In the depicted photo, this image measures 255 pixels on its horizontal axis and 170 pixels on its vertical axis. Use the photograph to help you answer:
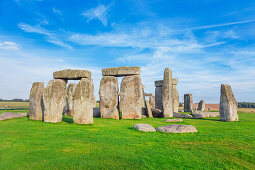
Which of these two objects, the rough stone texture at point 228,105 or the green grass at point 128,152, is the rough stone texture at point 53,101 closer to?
the green grass at point 128,152

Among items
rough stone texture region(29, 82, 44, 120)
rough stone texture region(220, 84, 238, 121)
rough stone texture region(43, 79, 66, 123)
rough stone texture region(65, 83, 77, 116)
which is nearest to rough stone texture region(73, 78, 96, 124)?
rough stone texture region(43, 79, 66, 123)

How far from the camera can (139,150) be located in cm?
502

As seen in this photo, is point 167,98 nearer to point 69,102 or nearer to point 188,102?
point 188,102

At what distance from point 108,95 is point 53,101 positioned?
4820 mm

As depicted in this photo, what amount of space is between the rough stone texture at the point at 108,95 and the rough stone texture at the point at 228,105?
23.5 feet

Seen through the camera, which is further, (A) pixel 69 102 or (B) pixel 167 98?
(A) pixel 69 102

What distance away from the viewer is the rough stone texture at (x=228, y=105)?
1159 centimetres

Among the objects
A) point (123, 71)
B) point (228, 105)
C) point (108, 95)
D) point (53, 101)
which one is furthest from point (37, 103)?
point (228, 105)

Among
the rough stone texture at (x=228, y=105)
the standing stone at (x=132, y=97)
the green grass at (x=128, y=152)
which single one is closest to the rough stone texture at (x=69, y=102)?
the standing stone at (x=132, y=97)

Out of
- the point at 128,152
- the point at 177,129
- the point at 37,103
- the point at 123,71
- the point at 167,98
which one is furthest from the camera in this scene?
the point at 167,98

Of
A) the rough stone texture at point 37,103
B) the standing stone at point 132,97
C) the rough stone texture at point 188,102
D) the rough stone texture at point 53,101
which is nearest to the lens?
the rough stone texture at point 53,101

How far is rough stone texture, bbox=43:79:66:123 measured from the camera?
399 inches

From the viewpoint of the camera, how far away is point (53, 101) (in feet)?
33.1

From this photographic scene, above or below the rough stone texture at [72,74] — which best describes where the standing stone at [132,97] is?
below
